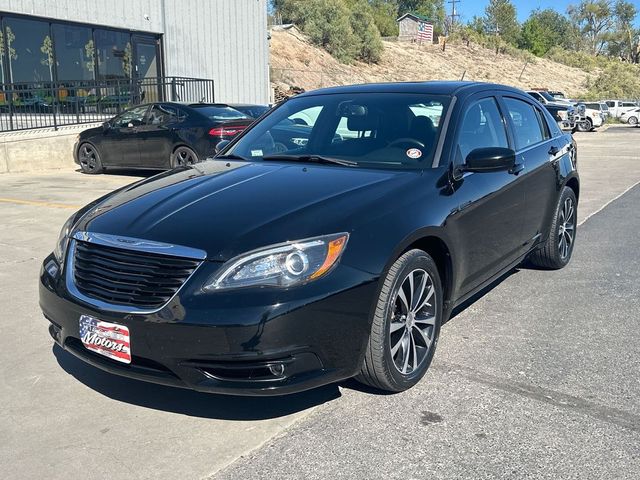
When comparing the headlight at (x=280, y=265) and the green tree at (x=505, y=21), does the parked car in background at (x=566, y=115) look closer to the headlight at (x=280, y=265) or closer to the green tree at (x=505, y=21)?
the headlight at (x=280, y=265)

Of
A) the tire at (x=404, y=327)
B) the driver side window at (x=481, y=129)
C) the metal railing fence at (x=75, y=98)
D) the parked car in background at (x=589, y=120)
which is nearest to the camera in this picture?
the tire at (x=404, y=327)

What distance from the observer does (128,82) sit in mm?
18453

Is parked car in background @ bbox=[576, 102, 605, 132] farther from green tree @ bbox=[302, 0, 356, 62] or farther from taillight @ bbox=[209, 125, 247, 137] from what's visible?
taillight @ bbox=[209, 125, 247, 137]

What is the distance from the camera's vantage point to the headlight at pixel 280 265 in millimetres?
2986

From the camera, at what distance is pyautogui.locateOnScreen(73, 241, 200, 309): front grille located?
3.06 metres

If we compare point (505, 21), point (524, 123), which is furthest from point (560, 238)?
point (505, 21)

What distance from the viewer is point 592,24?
102m

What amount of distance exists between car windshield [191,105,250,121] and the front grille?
8697 mm

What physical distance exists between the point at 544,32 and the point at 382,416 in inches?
3663

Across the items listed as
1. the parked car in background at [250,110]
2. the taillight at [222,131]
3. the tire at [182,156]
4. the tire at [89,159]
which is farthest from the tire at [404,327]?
Result: the tire at [89,159]

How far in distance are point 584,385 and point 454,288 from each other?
0.87 meters

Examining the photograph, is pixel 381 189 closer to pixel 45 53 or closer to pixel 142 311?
pixel 142 311

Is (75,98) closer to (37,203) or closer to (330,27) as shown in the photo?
(37,203)

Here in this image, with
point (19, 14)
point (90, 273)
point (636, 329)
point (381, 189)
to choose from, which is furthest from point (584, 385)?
point (19, 14)
